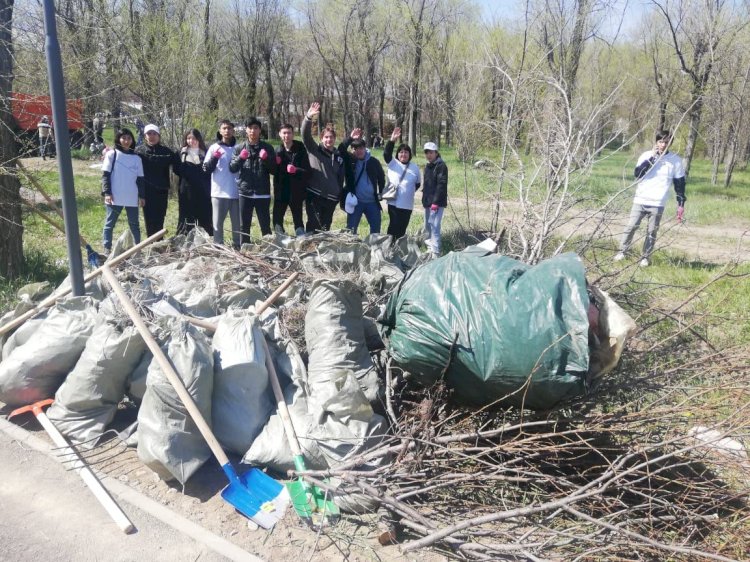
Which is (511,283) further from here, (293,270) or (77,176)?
(77,176)

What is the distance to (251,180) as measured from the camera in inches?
253

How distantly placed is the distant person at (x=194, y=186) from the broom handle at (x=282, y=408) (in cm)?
368

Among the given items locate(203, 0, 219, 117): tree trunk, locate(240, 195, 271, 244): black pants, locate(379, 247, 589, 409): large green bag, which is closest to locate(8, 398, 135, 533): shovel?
locate(379, 247, 589, 409): large green bag

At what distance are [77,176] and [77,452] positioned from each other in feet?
37.5

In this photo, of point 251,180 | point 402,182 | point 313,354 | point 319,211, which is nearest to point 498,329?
point 313,354

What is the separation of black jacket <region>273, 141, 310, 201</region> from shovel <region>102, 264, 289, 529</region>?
3780mm

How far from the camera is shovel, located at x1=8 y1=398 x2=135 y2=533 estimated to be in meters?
2.83

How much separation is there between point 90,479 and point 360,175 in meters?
4.75

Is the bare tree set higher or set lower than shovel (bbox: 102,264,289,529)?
higher

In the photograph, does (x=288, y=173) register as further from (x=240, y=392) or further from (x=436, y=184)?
(x=240, y=392)

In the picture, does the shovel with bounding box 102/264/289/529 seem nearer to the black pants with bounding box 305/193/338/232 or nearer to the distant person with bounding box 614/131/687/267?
the black pants with bounding box 305/193/338/232

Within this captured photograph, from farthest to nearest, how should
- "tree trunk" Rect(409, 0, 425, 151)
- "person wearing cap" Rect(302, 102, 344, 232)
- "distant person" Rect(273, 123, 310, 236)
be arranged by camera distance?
1. "tree trunk" Rect(409, 0, 425, 151)
2. "person wearing cap" Rect(302, 102, 344, 232)
3. "distant person" Rect(273, 123, 310, 236)

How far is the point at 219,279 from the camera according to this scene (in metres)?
4.55

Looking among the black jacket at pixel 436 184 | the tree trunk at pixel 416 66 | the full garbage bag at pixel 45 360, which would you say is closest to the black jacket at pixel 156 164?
the black jacket at pixel 436 184
